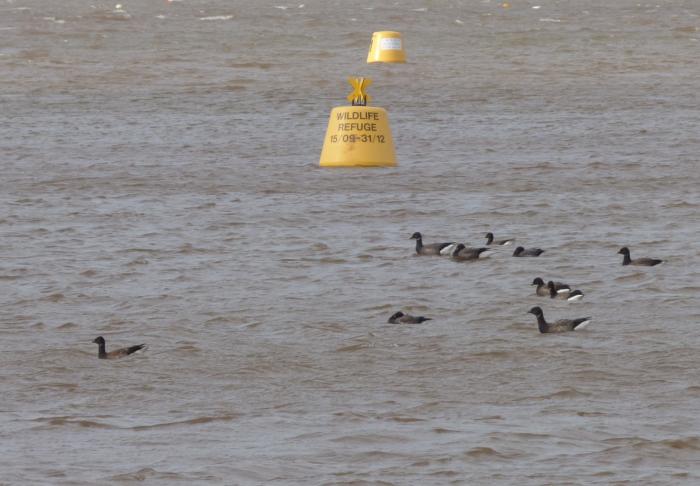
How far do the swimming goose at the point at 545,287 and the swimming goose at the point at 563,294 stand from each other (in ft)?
0.06

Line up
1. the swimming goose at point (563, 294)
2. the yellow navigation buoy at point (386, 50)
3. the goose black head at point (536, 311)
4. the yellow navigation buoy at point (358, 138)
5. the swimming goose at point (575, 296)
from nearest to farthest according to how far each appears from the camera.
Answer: the goose black head at point (536, 311), the swimming goose at point (563, 294), the swimming goose at point (575, 296), the yellow navigation buoy at point (358, 138), the yellow navigation buoy at point (386, 50)

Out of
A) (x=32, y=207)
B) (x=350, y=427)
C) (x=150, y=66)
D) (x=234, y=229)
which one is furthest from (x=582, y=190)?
(x=150, y=66)

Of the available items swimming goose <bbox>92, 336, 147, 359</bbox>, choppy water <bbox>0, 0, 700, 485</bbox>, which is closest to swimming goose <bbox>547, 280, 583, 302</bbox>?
choppy water <bbox>0, 0, 700, 485</bbox>

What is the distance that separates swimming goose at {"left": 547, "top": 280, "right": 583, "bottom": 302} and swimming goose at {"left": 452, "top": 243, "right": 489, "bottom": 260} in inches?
60.4

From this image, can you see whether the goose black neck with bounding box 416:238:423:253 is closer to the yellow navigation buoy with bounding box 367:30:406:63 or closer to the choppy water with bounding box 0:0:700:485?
the choppy water with bounding box 0:0:700:485

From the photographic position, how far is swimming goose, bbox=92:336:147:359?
11.3 meters

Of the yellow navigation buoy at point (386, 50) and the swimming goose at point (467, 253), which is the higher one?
the swimming goose at point (467, 253)

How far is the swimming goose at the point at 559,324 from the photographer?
12.0 metres

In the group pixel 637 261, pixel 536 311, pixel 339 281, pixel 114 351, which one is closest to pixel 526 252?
pixel 637 261

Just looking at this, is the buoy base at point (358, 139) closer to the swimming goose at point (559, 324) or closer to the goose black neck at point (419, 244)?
the goose black neck at point (419, 244)

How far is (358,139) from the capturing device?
20.9m

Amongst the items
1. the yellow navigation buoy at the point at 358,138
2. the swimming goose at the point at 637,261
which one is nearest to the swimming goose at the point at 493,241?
the swimming goose at the point at 637,261

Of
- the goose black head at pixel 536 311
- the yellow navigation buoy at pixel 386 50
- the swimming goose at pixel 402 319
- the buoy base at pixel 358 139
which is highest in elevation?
the goose black head at pixel 536 311

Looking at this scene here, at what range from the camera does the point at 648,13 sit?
160 feet
